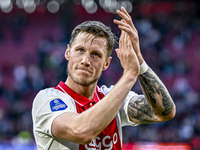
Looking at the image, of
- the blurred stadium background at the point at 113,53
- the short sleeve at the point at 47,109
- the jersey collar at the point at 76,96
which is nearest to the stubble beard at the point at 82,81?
the jersey collar at the point at 76,96

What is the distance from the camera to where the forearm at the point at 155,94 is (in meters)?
2.45

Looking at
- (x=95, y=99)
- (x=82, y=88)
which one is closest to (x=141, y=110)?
(x=95, y=99)

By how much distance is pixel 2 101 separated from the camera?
39.4ft

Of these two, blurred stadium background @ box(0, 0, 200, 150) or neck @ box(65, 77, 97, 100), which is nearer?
neck @ box(65, 77, 97, 100)

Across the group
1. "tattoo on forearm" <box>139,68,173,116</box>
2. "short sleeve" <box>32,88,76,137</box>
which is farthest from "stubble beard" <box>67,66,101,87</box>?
"tattoo on forearm" <box>139,68,173,116</box>

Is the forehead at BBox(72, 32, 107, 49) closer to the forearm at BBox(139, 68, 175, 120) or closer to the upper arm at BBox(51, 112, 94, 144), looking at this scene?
the forearm at BBox(139, 68, 175, 120)

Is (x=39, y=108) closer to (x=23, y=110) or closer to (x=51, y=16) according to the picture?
(x=23, y=110)

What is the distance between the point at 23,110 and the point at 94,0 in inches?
291

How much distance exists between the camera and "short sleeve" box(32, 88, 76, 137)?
6.23 feet

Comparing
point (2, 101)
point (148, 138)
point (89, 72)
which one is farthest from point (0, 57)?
point (89, 72)

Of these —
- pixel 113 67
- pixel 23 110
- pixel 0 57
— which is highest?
pixel 0 57

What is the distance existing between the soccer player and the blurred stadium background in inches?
290

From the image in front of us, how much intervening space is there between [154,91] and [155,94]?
0.03 m

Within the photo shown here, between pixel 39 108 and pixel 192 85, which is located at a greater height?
pixel 192 85
